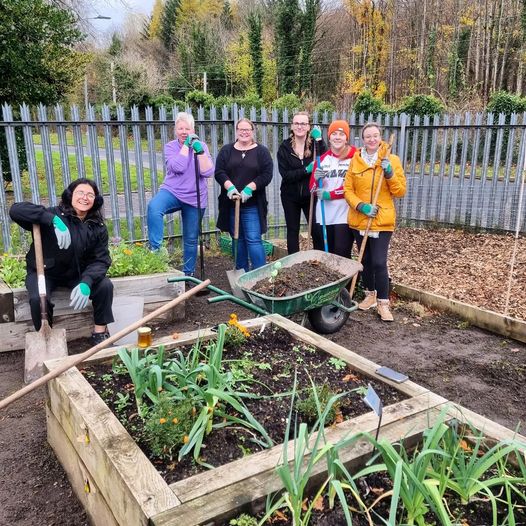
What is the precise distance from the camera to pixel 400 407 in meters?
2.30

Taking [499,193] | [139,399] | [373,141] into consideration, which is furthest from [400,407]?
[499,193]

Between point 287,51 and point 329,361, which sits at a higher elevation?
point 287,51

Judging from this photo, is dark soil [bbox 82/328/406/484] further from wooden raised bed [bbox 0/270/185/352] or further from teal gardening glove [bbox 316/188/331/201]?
teal gardening glove [bbox 316/188/331/201]

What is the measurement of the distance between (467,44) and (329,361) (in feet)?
82.3

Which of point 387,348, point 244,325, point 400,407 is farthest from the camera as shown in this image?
point 387,348

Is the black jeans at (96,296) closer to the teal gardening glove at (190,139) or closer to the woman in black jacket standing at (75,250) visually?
the woman in black jacket standing at (75,250)

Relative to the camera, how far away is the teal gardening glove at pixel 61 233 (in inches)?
143

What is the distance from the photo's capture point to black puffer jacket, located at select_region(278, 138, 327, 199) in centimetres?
510

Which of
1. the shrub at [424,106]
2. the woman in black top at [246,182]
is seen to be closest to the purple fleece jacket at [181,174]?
the woman in black top at [246,182]

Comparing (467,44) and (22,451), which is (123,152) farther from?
(467,44)

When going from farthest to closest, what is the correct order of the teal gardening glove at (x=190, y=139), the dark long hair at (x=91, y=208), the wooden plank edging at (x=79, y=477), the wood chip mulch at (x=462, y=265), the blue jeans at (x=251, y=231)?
1. the blue jeans at (x=251, y=231)
2. the wood chip mulch at (x=462, y=265)
3. the teal gardening glove at (x=190, y=139)
4. the dark long hair at (x=91, y=208)
5. the wooden plank edging at (x=79, y=477)

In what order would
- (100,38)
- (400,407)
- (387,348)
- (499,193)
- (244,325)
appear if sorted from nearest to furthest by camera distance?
(400,407)
(244,325)
(387,348)
(499,193)
(100,38)

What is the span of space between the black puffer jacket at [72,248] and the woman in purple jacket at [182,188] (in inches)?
49.8

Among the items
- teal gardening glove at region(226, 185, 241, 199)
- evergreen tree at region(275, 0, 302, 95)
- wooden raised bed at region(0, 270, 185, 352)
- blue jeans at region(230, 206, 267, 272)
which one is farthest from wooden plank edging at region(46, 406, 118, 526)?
evergreen tree at region(275, 0, 302, 95)
